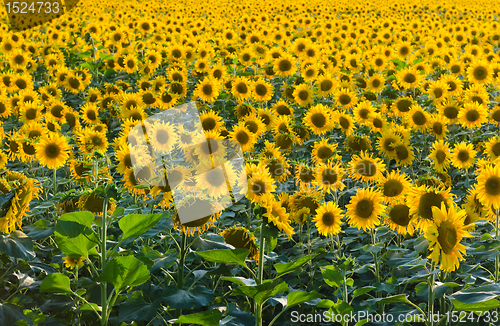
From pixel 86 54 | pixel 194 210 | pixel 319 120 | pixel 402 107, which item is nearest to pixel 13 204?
pixel 194 210

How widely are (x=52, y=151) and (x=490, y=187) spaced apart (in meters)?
3.49

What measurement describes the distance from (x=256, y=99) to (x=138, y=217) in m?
4.07

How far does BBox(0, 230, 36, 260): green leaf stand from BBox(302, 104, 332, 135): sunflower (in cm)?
334

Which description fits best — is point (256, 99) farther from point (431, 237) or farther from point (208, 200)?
point (431, 237)

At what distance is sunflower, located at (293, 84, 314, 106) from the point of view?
5.98 metres

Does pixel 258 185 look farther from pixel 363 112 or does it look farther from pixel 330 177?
pixel 363 112

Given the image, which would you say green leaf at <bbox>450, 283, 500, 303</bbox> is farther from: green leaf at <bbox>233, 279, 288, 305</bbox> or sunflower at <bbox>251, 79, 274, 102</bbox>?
sunflower at <bbox>251, 79, 274, 102</bbox>

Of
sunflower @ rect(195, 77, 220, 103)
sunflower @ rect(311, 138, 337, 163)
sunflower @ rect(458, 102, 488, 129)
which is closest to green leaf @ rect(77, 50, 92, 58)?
sunflower @ rect(195, 77, 220, 103)

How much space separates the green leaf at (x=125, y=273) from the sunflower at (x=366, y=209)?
177 centimetres

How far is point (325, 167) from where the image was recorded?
366 cm

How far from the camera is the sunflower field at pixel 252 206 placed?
2.19 meters

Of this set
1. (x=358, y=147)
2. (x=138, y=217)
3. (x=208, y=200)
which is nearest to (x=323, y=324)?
(x=208, y=200)

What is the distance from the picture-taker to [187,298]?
2.25 metres

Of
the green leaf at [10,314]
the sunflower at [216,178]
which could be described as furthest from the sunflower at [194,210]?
the green leaf at [10,314]
